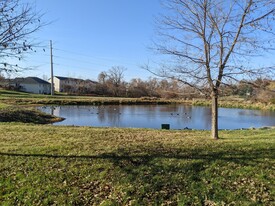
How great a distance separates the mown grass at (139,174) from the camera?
5411 millimetres

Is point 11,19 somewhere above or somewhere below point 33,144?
above

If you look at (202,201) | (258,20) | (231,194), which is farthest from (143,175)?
(258,20)

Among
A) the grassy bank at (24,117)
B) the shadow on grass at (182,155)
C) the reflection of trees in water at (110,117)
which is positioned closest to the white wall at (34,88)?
the reflection of trees in water at (110,117)

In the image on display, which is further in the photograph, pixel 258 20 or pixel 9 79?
pixel 258 20

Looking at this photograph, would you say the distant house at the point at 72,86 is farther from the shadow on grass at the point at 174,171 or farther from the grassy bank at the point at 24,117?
the shadow on grass at the point at 174,171

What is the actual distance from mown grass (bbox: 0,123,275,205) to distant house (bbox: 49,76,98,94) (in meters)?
73.7

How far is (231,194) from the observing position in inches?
211

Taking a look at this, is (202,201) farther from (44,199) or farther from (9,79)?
(9,79)

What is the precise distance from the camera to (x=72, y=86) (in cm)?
8481

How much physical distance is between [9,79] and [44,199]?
3610 millimetres

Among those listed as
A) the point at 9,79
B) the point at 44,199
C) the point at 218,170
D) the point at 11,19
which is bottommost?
Result: the point at 44,199

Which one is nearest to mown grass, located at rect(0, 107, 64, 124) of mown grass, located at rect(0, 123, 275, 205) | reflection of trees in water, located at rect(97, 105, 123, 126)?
reflection of trees in water, located at rect(97, 105, 123, 126)

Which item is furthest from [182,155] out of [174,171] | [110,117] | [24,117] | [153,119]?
[110,117]

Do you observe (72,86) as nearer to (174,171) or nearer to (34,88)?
(34,88)
